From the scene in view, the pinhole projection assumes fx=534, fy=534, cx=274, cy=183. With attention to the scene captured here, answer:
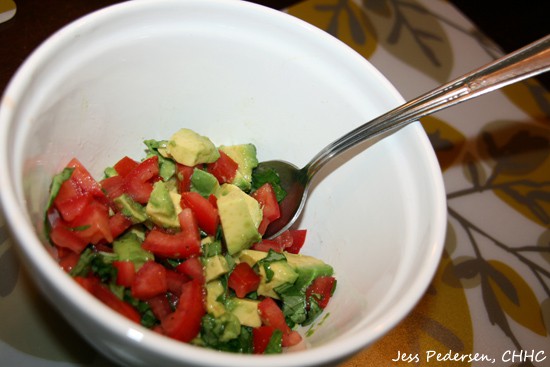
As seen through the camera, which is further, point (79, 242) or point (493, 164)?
point (493, 164)

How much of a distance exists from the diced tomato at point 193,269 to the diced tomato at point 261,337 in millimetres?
149

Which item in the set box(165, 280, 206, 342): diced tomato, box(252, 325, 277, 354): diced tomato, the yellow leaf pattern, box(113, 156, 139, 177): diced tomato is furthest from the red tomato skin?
the yellow leaf pattern

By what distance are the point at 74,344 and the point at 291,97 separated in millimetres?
722

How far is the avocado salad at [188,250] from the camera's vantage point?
3.24ft

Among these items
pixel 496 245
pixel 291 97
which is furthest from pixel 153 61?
pixel 496 245

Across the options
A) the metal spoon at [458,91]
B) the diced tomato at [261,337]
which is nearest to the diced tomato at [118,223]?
the diced tomato at [261,337]

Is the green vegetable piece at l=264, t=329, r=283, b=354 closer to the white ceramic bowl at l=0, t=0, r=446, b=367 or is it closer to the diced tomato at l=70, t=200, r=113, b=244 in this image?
the white ceramic bowl at l=0, t=0, r=446, b=367

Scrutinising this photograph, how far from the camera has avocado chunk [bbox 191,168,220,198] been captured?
45.8 inches

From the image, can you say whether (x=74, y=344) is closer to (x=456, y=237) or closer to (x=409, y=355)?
(x=409, y=355)

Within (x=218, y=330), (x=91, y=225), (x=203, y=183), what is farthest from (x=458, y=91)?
(x=91, y=225)

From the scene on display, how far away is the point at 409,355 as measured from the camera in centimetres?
127

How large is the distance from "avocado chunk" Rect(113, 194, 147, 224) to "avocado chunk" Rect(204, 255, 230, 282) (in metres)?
0.16

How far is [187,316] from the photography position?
3.17 feet

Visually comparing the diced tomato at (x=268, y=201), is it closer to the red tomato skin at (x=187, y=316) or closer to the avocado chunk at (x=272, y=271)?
the avocado chunk at (x=272, y=271)
